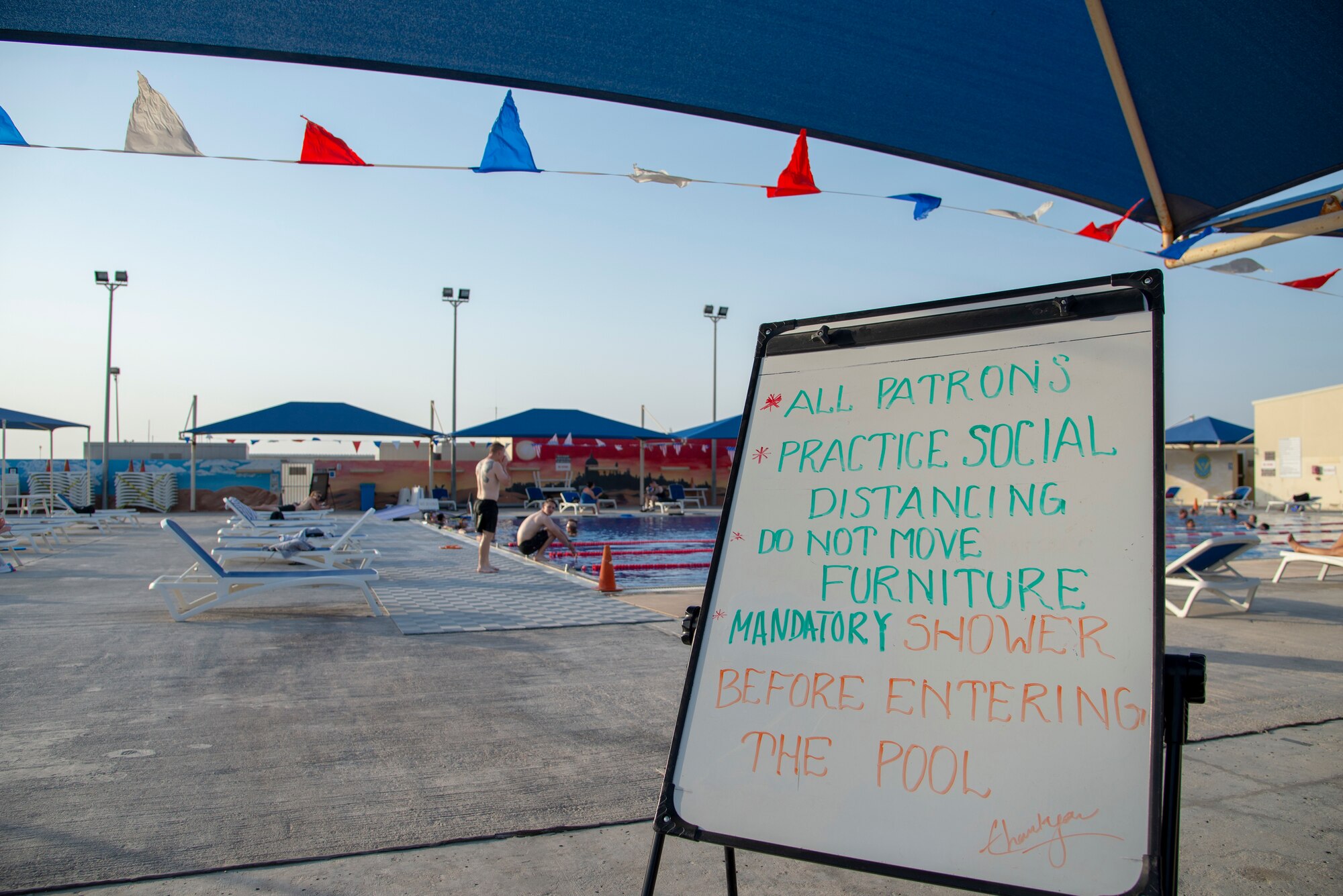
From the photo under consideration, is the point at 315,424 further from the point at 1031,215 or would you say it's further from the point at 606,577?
the point at 1031,215

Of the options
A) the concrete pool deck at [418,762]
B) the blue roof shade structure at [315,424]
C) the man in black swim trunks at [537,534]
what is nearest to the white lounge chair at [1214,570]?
the concrete pool deck at [418,762]

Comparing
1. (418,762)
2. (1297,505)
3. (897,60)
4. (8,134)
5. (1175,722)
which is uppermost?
(897,60)

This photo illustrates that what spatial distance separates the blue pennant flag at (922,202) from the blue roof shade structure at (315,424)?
18282 mm

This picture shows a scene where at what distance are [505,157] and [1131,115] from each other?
293 cm

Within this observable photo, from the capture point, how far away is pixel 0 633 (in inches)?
226

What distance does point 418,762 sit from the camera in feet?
11.0

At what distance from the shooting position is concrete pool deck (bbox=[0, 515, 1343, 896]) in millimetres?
2471

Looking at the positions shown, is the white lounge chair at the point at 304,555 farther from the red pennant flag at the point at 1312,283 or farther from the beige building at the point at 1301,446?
the beige building at the point at 1301,446

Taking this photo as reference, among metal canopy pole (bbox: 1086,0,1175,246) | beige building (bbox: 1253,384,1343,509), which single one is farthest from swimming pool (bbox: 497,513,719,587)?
beige building (bbox: 1253,384,1343,509)

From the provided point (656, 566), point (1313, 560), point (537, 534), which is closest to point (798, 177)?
point (1313, 560)

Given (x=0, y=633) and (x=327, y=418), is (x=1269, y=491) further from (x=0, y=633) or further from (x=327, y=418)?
(x=0, y=633)

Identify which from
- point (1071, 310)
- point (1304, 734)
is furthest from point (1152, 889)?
point (1304, 734)

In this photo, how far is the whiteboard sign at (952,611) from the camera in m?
1.60

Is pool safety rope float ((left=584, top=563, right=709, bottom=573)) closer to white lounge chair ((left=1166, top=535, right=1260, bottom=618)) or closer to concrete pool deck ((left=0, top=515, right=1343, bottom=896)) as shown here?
concrete pool deck ((left=0, top=515, right=1343, bottom=896))
